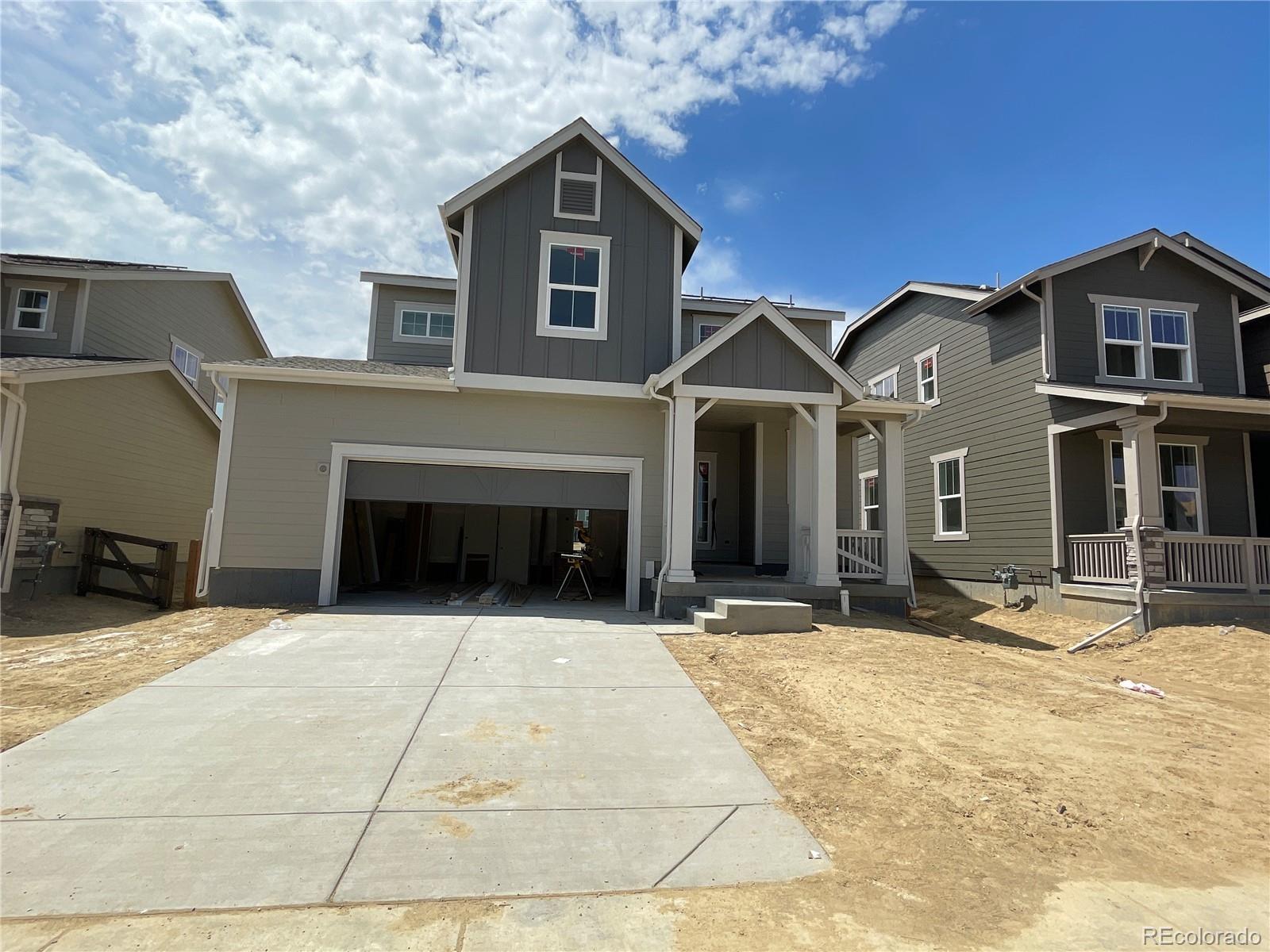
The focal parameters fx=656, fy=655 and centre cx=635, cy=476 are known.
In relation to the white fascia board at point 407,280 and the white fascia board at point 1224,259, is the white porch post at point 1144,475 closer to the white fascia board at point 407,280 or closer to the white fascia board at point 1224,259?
the white fascia board at point 1224,259

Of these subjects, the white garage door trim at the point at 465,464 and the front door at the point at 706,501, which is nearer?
the white garage door trim at the point at 465,464

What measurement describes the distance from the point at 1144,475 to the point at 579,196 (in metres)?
10.3

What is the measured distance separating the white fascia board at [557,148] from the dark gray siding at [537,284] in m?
0.16

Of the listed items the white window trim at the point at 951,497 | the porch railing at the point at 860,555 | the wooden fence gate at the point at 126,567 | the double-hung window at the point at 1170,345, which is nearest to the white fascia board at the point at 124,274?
the wooden fence gate at the point at 126,567

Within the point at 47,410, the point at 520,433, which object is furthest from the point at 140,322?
the point at 520,433

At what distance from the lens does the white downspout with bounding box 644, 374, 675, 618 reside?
10195mm

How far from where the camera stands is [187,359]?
1717 centimetres

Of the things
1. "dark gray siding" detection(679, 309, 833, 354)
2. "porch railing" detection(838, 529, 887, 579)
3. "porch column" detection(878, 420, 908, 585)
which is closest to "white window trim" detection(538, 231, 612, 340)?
"dark gray siding" detection(679, 309, 833, 354)

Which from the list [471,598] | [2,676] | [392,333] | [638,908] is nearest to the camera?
[638,908]

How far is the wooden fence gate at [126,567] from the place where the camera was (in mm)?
11055

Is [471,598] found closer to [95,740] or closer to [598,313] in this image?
[598,313]

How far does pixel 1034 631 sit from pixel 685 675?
25.7 ft

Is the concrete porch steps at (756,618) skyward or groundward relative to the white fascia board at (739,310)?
groundward

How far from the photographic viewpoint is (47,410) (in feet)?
37.4
